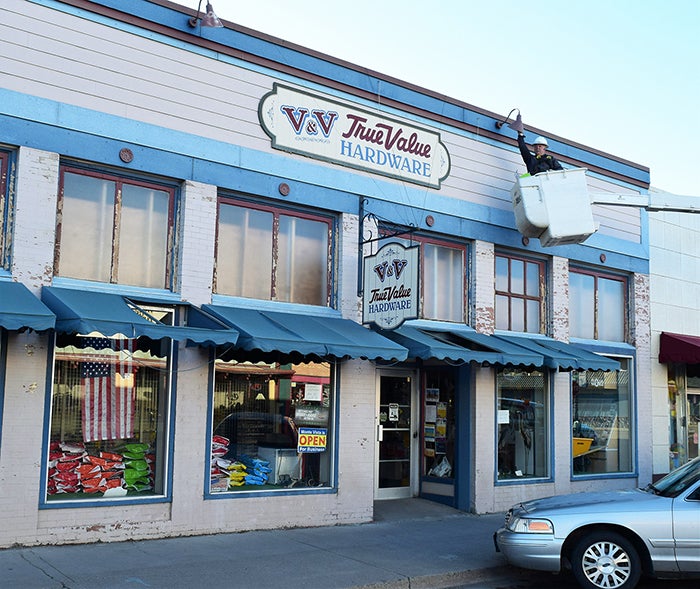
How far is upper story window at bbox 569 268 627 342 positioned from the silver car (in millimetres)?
7417

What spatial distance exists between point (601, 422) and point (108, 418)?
10029mm

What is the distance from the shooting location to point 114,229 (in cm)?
1015

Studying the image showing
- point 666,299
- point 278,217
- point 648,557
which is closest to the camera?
point 648,557

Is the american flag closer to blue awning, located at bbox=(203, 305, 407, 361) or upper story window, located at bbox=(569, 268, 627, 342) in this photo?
blue awning, located at bbox=(203, 305, 407, 361)

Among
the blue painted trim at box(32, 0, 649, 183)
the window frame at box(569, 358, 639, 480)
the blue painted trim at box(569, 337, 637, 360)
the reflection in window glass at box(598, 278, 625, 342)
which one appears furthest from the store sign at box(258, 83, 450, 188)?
the window frame at box(569, 358, 639, 480)

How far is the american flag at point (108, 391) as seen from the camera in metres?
9.66

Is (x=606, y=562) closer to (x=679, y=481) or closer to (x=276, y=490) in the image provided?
(x=679, y=481)

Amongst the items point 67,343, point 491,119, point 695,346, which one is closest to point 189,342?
point 67,343

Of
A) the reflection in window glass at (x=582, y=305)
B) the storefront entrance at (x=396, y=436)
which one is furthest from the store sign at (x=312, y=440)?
the reflection in window glass at (x=582, y=305)

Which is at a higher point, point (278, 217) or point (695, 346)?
point (278, 217)

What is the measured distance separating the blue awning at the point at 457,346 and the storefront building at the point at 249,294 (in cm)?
5

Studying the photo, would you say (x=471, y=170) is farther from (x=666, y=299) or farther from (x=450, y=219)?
(x=666, y=299)

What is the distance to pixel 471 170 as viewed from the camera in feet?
46.0

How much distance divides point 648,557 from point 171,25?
873 centimetres
